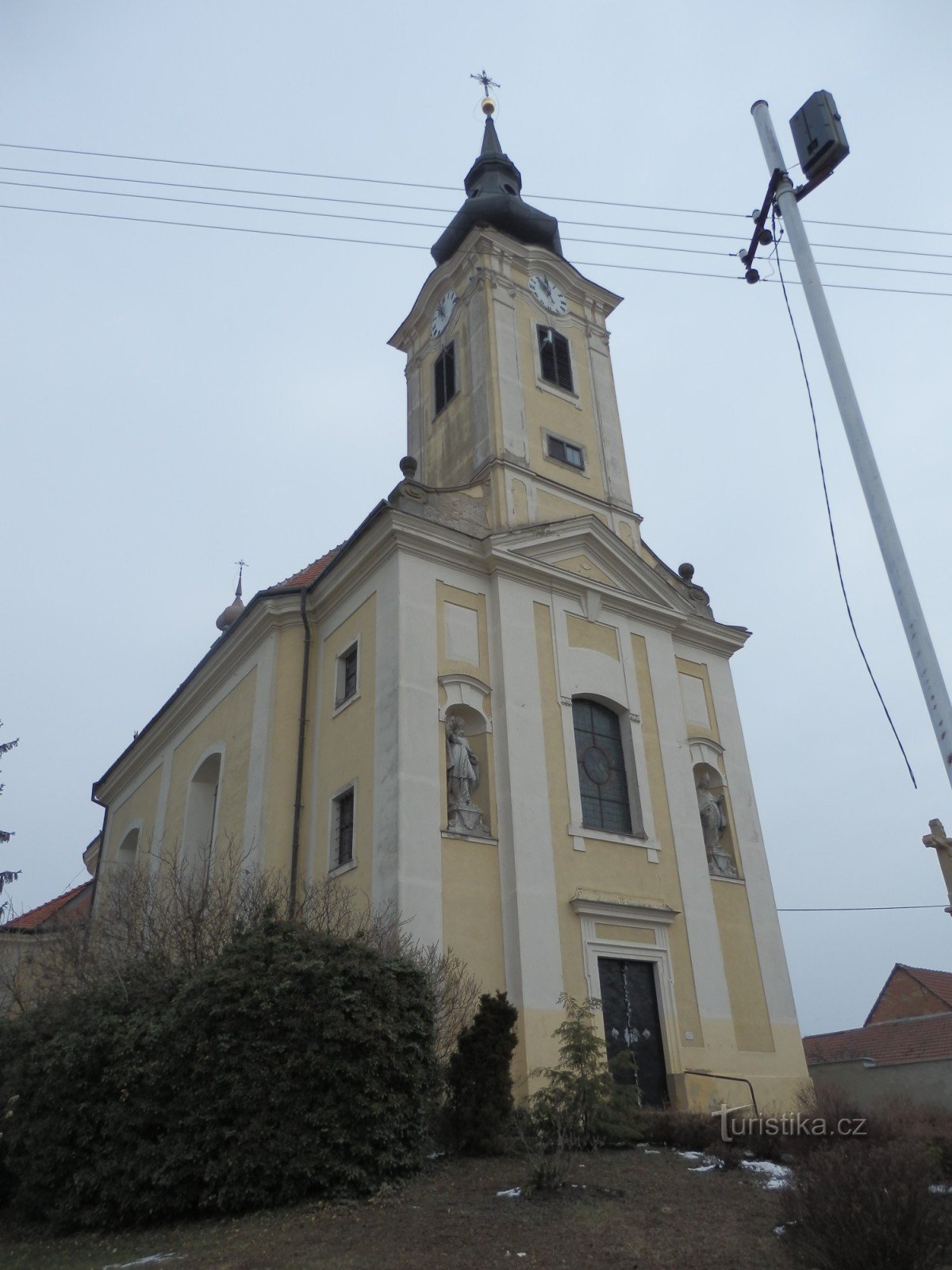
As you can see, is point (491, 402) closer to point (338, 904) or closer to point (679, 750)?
point (679, 750)

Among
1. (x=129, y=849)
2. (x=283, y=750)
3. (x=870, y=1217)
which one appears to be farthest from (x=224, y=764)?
(x=870, y=1217)

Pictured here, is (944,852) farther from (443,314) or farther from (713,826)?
(443,314)

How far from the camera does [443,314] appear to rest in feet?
88.2

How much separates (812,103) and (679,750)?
13.3 meters

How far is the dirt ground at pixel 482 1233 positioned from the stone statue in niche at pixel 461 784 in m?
6.79

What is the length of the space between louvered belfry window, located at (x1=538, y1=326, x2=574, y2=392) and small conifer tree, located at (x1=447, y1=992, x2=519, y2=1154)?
1601cm

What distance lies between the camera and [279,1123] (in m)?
9.91

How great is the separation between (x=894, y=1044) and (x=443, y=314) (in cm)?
2473

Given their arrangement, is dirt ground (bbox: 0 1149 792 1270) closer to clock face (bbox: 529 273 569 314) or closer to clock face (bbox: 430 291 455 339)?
clock face (bbox: 430 291 455 339)

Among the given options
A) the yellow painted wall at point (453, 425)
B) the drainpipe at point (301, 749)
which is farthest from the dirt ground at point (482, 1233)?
the yellow painted wall at point (453, 425)

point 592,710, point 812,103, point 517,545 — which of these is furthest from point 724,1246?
point 517,545

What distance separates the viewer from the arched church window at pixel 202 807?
941 inches

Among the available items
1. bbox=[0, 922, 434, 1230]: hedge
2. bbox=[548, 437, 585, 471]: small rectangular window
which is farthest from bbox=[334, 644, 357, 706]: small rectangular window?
bbox=[0, 922, 434, 1230]: hedge

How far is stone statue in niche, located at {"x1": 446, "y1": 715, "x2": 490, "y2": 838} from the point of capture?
56.9 ft
